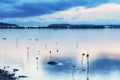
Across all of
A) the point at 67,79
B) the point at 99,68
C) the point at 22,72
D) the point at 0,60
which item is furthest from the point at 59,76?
the point at 0,60

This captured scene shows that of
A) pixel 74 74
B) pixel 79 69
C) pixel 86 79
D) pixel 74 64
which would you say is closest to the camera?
pixel 86 79

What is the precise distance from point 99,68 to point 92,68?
66.2 inches

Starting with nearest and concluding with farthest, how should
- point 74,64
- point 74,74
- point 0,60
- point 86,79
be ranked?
point 86,79 < point 74,74 < point 74,64 < point 0,60

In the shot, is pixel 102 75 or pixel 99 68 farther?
pixel 99 68

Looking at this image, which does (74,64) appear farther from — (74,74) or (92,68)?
(74,74)

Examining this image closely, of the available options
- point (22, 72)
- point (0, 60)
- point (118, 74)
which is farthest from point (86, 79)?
point (0, 60)

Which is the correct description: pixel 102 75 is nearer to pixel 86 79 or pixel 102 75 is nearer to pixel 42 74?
pixel 86 79

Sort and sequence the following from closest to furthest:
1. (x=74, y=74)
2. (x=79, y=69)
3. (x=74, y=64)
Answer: (x=74, y=74) → (x=79, y=69) → (x=74, y=64)

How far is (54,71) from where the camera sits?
→ 57.3 metres

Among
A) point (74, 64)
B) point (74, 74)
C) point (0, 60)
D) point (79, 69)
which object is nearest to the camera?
point (74, 74)

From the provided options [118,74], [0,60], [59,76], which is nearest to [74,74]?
[59,76]

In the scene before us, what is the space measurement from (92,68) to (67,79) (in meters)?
11.4

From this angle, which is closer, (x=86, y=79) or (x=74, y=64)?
(x=86, y=79)

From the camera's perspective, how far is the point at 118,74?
55375 mm
